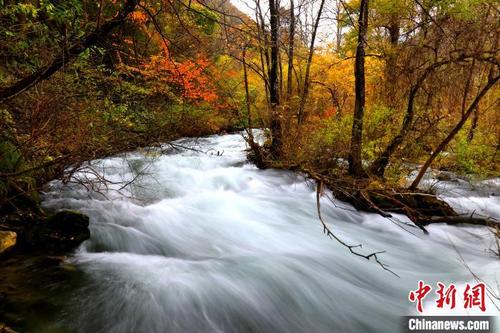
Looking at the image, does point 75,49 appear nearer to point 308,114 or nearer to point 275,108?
point 275,108

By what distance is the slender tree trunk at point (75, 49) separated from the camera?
98.2 inches

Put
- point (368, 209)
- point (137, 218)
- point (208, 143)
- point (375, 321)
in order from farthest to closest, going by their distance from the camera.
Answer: point (208, 143) → point (368, 209) → point (137, 218) → point (375, 321)

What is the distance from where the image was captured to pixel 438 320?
11.9ft

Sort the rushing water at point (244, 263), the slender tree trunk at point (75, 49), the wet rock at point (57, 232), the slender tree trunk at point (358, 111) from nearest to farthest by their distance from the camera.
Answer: the slender tree trunk at point (75, 49), the rushing water at point (244, 263), the wet rock at point (57, 232), the slender tree trunk at point (358, 111)

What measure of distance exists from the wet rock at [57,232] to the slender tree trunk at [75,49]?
209 centimetres

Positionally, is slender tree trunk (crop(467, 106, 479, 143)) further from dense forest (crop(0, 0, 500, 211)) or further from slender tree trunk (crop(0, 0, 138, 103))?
slender tree trunk (crop(0, 0, 138, 103))

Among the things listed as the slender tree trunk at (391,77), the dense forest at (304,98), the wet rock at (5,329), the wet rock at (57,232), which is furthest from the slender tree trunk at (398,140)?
the wet rock at (5,329)

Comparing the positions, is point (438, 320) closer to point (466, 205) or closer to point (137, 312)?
point (137, 312)

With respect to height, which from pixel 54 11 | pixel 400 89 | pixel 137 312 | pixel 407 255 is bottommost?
pixel 407 255

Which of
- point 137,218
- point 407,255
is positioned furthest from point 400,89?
point 137,218

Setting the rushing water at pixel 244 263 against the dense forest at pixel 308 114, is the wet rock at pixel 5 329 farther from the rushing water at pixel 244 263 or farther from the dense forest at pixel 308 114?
the dense forest at pixel 308 114

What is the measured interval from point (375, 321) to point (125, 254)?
3.47 metres

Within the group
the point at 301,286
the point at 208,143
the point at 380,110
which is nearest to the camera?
the point at 301,286

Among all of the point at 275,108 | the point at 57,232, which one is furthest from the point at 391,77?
the point at 57,232
